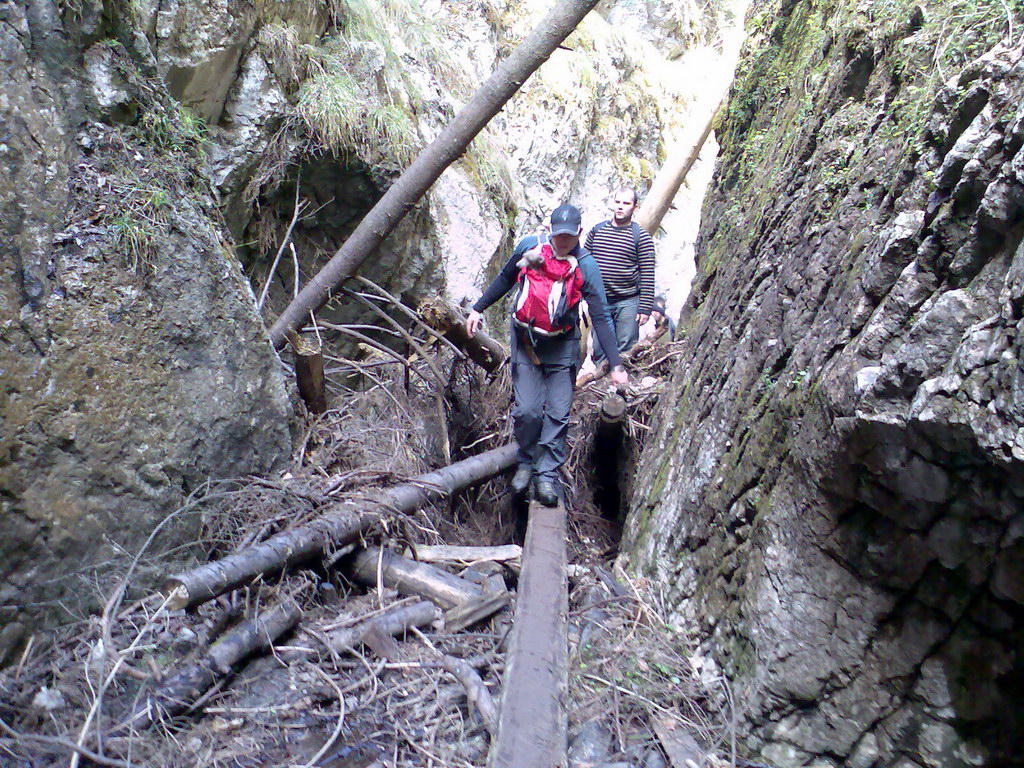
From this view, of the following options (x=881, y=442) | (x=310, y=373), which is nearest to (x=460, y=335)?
(x=310, y=373)

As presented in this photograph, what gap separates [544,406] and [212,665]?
8.88 ft

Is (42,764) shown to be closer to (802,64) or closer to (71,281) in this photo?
(71,281)

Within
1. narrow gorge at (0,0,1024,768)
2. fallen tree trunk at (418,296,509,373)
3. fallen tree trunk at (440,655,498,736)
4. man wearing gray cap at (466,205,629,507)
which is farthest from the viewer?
fallen tree trunk at (418,296,509,373)

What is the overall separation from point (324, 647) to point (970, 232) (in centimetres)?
291

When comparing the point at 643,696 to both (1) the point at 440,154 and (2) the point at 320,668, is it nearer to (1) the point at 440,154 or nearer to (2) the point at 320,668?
(2) the point at 320,668

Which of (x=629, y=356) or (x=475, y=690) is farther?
(x=629, y=356)

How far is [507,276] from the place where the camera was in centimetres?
448

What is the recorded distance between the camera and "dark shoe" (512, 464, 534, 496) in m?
4.74

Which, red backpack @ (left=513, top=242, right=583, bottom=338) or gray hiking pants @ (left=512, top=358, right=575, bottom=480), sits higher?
red backpack @ (left=513, top=242, right=583, bottom=338)

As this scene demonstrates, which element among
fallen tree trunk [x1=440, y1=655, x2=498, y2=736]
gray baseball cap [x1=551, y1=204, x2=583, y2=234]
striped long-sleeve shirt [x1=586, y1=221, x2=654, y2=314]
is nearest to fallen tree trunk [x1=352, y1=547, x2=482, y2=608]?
fallen tree trunk [x1=440, y1=655, x2=498, y2=736]

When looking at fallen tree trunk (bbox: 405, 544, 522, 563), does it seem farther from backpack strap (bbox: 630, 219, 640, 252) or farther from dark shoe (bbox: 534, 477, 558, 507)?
backpack strap (bbox: 630, 219, 640, 252)

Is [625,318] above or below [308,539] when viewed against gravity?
above

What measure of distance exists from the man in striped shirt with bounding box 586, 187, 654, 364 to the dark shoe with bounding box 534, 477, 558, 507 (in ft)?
7.44

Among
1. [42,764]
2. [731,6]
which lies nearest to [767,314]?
[42,764]
